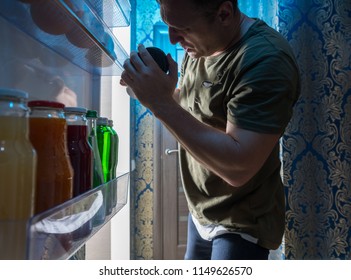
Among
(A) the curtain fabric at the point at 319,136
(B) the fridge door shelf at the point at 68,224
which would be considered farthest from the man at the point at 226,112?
(A) the curtain fabric at the point at 319,136

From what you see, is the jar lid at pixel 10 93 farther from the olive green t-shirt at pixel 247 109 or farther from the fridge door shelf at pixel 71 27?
the olive green t-shirt at pixel 247 109

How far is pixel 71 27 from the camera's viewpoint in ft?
1.87

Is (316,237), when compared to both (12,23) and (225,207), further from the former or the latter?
(12,23)

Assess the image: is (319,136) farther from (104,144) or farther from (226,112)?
(104,144)

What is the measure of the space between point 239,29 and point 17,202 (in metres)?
0.69

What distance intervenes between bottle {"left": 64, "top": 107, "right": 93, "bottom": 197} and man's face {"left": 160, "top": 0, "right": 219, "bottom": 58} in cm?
34

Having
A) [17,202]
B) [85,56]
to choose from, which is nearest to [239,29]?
[85,56]

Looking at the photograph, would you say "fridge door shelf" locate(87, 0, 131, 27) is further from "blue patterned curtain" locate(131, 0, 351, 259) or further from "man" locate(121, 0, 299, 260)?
"blue patterned curtain" locate(131, 0, 351, 259)

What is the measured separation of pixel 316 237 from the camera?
1.41m

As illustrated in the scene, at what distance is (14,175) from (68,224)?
129 millimetres

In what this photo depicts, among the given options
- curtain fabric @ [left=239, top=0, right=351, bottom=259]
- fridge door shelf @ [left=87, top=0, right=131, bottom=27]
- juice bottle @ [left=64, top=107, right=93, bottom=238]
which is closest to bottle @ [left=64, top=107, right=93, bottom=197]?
juice bottle @ [left=64, top=107, right=93, bottom=238]

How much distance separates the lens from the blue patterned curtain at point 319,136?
4.43ft

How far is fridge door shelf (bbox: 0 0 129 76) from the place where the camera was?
1.59ft

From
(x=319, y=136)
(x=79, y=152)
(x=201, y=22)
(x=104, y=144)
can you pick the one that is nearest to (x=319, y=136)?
(x=319, y=136)
